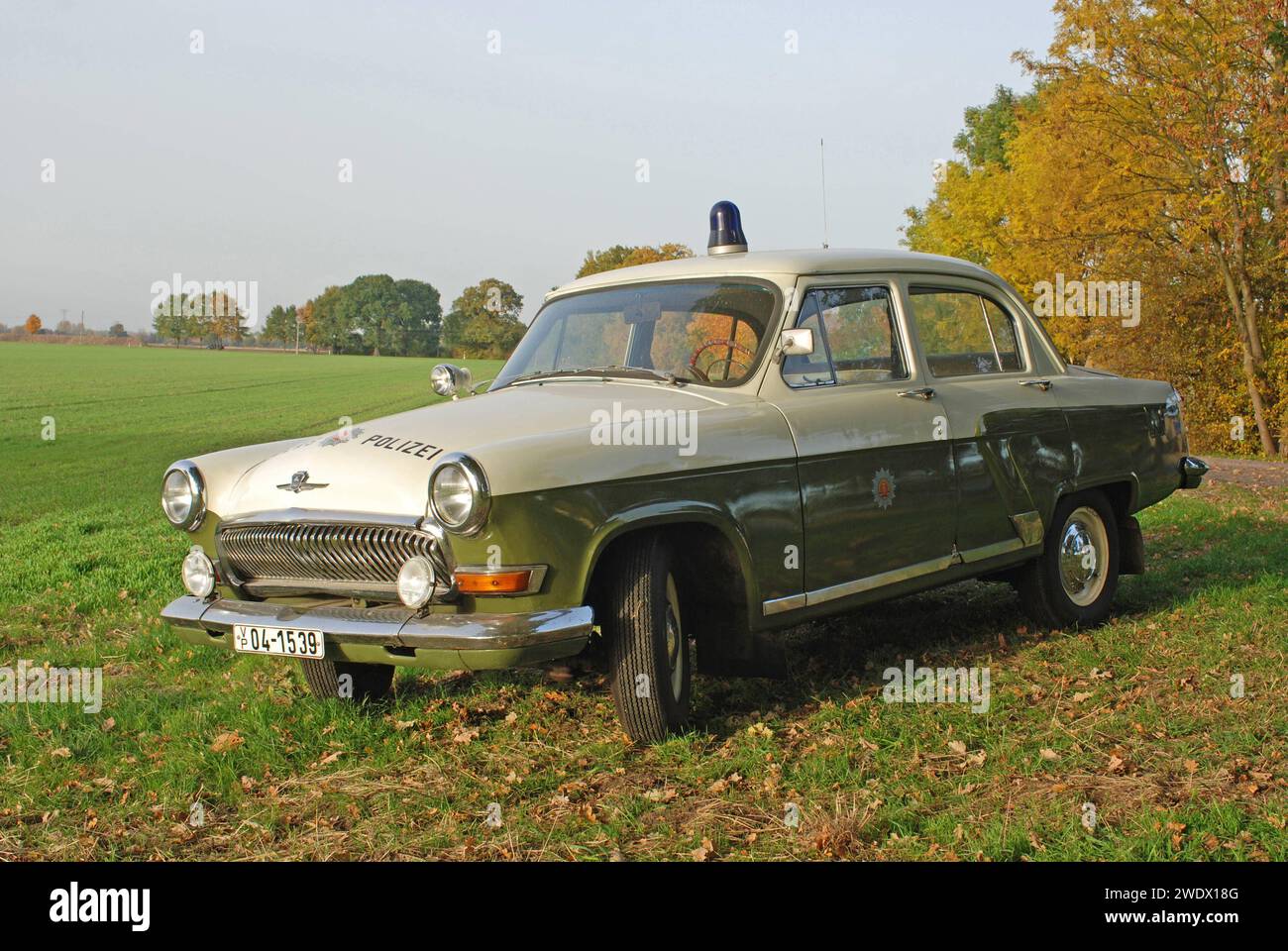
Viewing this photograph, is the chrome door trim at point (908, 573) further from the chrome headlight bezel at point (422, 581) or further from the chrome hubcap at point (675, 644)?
the chrome headlight bezel at point (422, 581)

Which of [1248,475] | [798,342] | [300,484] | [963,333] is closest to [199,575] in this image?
[300,484]

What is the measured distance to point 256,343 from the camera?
409 ft

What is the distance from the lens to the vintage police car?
462 centimetres

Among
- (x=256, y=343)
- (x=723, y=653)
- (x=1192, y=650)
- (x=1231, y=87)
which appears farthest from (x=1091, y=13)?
(x=256, y=343)

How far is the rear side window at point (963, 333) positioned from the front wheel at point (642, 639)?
2244mm

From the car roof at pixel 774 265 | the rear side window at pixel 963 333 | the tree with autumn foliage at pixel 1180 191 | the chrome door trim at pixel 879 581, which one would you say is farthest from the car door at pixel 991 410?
the tree with autumn foliage at pixel 1180 191

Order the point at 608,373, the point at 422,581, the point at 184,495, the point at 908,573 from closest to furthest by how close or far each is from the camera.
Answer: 1. the point at 422,581
2. the point at 184,495
3. the point at 608,373
4. the point at 908,573

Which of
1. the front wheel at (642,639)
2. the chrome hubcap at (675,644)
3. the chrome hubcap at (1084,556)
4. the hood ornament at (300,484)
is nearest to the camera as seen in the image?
the front wheel at (642,639)

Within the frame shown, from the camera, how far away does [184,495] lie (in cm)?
548

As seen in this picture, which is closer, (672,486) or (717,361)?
(672,486)

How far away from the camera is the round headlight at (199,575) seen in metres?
5.33

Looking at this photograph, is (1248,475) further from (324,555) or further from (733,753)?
(324,555)

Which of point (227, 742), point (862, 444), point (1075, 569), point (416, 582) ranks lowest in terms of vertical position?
point (227, 742)

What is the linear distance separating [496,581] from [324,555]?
0.79m
